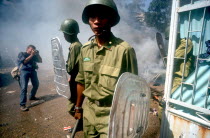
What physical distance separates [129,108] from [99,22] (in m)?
1.12

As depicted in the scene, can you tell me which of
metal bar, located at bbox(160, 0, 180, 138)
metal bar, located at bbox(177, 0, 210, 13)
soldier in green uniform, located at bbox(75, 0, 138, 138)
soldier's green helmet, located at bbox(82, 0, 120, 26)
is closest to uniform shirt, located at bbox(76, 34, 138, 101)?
soldier in green uniform, located at bbox(75, 0, 138, 138)

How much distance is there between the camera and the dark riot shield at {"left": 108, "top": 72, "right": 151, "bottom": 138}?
1194 millimetres

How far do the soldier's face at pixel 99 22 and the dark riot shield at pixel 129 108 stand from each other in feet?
2.62

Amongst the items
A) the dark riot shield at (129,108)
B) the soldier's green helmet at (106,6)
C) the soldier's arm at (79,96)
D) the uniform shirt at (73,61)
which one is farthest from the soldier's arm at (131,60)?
the uniform shirt at (73,61)

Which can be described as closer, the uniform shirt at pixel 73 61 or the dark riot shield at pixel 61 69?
the dark riot shield at pixel 61 69

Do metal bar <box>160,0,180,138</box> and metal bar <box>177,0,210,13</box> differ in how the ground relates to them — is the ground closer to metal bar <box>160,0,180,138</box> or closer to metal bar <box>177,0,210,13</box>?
metal bar <box>160,0,180,138</box>

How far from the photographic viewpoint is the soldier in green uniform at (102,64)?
1616 millimetres

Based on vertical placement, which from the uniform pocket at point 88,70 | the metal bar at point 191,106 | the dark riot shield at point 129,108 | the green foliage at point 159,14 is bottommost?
the metal bar at point 191,106

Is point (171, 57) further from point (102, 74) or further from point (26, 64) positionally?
point (26, 64)

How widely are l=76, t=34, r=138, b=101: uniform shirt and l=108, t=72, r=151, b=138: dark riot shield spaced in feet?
1.02

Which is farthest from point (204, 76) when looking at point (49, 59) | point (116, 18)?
point (49, 59)

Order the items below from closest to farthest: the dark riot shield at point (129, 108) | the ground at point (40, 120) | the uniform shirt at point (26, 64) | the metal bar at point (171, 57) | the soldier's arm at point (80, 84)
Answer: the dark riot shield at point (129, 108) < the metal bar at point (171, 57) < the soldier's arm at point (80, 84) < the ground at point (40, 120) < the uniform shirt at point (26, 64)

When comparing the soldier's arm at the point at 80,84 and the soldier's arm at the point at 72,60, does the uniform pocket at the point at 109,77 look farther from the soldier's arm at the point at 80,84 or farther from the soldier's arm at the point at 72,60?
the soldier's arm at the point at 72,60

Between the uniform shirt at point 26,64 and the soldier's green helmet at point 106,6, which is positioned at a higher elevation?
the soldier's green helmet at point 106,6
